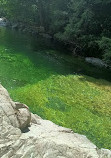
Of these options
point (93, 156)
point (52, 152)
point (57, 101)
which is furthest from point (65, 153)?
point (57, 101)

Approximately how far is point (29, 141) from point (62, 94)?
9.11m

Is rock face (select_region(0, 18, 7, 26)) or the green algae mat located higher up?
the green algae mat

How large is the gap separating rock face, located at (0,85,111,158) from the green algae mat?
10.6ft

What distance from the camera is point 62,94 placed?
58.1 ft

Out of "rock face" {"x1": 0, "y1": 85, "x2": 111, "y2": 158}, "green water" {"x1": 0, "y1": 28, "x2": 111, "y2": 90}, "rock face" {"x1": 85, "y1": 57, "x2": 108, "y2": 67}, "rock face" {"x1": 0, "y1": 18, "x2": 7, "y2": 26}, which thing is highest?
"rock face" {"x1": 0, "y1": 85, "x2": 111, "y2": 158}

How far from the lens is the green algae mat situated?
1395cm

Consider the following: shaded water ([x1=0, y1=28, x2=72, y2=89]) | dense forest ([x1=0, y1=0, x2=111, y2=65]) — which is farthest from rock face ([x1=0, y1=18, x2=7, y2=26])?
shaded water ([x1=0, y1=28, x2=72, y2=89])

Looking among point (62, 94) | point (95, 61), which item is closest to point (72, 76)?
point (62, 94)

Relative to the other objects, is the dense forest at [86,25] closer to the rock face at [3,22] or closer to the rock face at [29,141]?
the rock face at [29,141]

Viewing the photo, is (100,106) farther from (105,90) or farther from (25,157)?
(25,157)

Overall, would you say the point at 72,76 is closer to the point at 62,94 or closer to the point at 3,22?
the point at 62,94

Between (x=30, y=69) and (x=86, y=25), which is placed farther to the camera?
(x=86, y=25)

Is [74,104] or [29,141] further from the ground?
[29,141]

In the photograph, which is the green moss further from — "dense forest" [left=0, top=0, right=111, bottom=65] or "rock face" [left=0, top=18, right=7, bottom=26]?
"rock face" [left=0, top=18, right=7, bottom=26]
